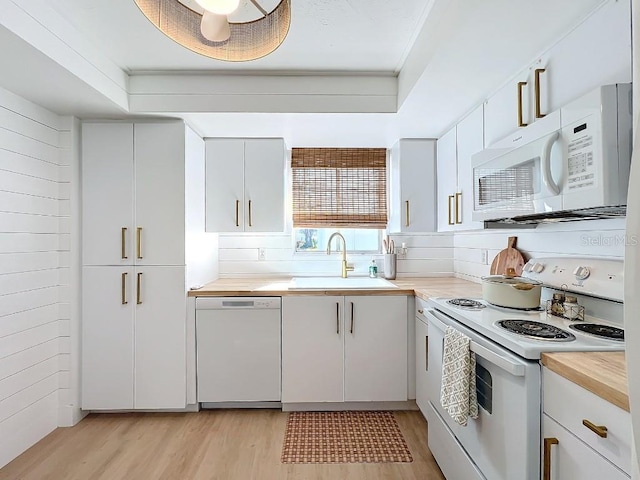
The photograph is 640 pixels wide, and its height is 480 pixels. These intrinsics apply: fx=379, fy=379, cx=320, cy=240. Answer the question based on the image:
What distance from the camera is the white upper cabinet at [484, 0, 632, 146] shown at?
47.6 inches

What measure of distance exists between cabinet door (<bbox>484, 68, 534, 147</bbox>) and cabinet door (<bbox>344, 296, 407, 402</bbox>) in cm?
129

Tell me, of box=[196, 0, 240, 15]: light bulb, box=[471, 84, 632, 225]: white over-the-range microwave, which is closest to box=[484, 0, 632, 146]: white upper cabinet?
box=[471, 84, 632, 225]: white over-the-range microwave

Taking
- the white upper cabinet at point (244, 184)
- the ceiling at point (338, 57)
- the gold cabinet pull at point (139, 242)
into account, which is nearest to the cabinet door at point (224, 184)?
the white upper cabinet at point (244, 184)

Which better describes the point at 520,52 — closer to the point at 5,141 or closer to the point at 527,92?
the point at 527,92

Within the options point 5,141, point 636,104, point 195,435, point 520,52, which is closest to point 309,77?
point 520,52

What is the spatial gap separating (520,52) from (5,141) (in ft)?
8.85

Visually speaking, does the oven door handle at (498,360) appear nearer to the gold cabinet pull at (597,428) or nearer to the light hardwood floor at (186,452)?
the gold cabinet pull at (597,428)

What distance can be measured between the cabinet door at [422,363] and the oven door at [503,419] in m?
0.69

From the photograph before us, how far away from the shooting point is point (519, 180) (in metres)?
1.64

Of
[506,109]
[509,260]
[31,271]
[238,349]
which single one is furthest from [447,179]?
[31,271]

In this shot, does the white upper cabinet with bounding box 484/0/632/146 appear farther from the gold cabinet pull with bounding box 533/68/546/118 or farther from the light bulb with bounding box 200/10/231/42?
the light bulb with bounding box 200/10/231/42

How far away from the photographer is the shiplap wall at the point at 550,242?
159 cm

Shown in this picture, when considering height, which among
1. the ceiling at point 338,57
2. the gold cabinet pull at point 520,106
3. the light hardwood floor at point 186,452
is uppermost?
the ceiling at point 338,57

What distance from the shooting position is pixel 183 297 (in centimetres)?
262
